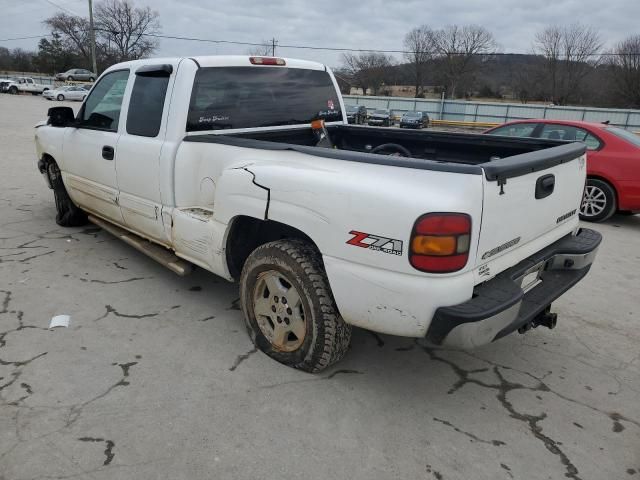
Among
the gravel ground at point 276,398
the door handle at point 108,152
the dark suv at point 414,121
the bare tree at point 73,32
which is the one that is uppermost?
the bare tree at point 73,32

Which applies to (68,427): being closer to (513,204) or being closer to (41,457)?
(41,457)

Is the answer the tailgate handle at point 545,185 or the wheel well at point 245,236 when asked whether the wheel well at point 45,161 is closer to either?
the wheel well at point 245,236

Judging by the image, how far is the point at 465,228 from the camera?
7.36ft

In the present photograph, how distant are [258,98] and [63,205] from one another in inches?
124

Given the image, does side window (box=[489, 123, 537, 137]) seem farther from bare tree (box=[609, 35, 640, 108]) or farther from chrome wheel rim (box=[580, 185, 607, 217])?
bare tree (box=[609, 35, 640, 108])

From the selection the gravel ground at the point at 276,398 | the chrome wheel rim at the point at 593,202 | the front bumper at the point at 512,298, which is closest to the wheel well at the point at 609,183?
the chrome wheel rim at the point at 593,202

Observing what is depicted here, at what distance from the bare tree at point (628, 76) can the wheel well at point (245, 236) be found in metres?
53.6

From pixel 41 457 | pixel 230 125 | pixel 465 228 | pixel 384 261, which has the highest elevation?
pixel 230 125

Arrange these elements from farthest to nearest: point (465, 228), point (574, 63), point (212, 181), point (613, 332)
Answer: point (574, 63), point (613, 332), point (212, 181), point (465, 228)

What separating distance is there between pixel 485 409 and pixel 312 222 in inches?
56.7

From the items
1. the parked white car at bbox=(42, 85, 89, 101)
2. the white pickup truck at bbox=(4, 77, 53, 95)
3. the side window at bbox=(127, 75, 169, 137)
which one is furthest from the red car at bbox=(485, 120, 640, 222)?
the white pickup truck at bbox=(4, 77, 53, 95)

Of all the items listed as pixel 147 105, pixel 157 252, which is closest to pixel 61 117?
pixel 147 105

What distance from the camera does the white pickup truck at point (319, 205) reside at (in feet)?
7.52

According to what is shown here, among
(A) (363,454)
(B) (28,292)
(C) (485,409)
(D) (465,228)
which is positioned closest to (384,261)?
(D) (465,228)
